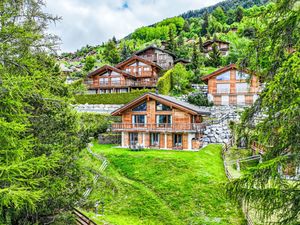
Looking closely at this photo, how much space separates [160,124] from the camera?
96.2ft

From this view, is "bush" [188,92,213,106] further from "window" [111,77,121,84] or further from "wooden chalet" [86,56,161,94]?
"window" [111,77,121,84]

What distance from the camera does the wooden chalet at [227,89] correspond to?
133 feet

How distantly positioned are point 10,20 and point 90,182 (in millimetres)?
7717

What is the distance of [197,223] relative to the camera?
1700 centimetres

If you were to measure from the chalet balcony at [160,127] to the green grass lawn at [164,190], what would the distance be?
2.99 metres

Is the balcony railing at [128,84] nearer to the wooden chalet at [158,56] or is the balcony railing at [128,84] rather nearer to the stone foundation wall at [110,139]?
the wooden chalet at [158,56]

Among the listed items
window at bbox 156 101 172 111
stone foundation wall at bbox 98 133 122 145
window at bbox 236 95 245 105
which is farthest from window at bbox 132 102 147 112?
window at bbox 236 95 245 105

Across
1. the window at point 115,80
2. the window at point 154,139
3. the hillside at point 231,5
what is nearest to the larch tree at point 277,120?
the window at point 154,139

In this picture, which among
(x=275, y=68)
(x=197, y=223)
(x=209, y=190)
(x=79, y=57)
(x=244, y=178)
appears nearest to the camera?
(x=244, y=178)

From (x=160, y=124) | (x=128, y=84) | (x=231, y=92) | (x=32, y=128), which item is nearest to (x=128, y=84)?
(x=128, y=84)

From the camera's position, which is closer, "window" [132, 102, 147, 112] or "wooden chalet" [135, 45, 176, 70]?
"window" [132, 102, 147, 112]

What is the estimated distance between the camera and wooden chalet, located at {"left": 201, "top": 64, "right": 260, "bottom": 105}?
40594mm

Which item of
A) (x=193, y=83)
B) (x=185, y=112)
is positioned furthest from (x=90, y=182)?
(x=193, y=83)

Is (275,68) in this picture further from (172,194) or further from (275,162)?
(172,194)
